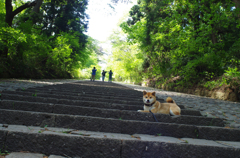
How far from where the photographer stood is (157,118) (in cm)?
352

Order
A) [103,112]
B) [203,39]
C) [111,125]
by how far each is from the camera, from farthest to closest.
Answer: [203,39], [103,112], [111,125]

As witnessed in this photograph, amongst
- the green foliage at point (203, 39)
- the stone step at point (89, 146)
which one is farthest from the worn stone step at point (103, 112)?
the green foliage at point (203, 39)

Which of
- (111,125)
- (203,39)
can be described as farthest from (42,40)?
(111,125)

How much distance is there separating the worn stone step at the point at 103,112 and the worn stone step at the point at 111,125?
23.1 inches

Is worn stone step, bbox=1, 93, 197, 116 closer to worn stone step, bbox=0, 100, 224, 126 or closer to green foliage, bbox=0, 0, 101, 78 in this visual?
worn stone step, bbox=0, 100, 224, 126

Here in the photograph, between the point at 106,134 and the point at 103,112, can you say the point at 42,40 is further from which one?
the point at 106,134

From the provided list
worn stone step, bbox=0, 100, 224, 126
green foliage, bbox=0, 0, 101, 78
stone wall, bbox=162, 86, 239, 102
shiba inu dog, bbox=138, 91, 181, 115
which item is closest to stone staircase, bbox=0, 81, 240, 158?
worn stone step, bbox=0, 100, 224, 126

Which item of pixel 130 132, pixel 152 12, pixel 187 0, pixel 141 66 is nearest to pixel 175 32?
pixel 187 0

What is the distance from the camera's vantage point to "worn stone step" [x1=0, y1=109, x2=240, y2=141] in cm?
269

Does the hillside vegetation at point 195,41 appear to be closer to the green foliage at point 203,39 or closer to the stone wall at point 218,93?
the green foliage at point 203,39

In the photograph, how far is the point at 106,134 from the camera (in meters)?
2.56

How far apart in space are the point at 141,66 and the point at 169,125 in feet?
68.7

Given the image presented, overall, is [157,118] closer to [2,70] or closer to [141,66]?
[2,70]

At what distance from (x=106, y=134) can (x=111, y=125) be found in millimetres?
241
